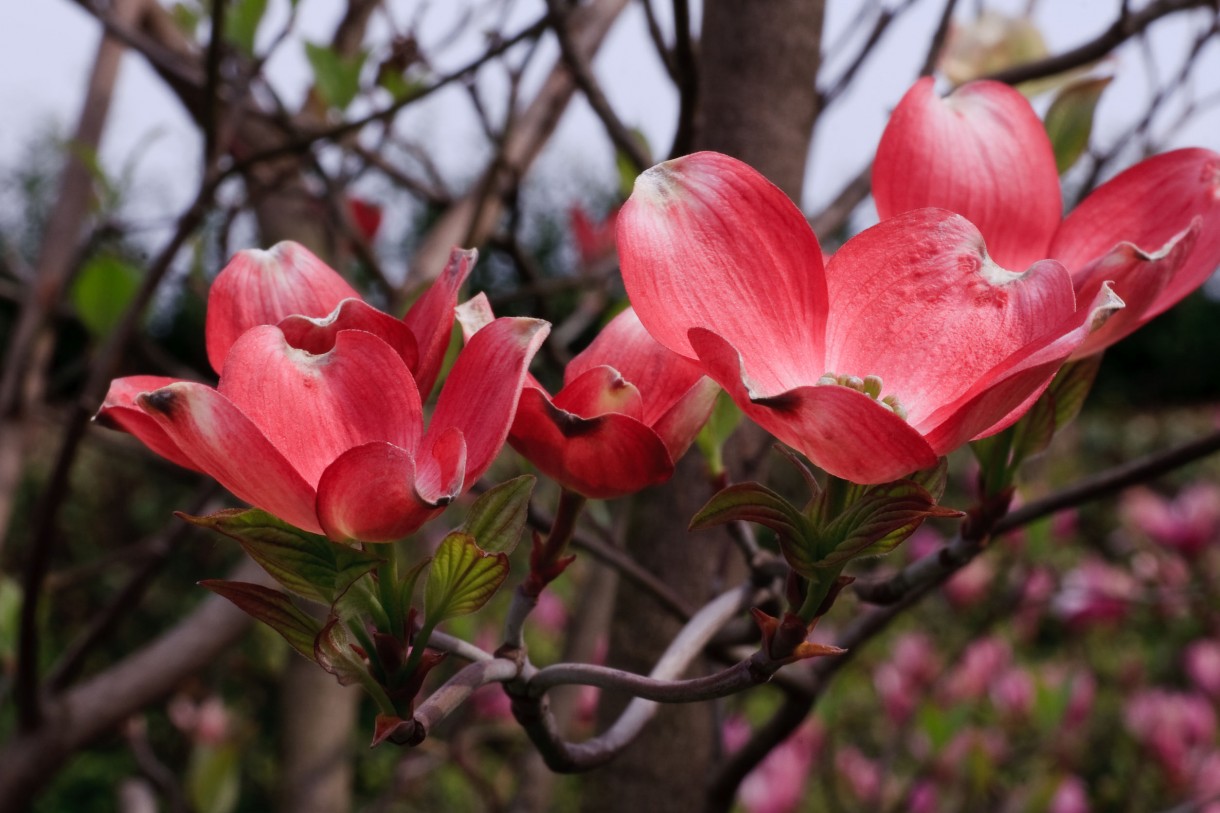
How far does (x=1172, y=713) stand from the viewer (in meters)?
1.75

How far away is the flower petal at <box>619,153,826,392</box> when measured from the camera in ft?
0.91

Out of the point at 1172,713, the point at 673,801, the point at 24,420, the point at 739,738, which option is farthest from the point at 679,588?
the point at 1172,713

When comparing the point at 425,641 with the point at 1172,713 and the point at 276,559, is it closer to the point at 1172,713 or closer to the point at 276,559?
the point at 276,559

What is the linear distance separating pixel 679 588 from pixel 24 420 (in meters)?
0.77

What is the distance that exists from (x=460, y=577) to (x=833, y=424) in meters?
0.11

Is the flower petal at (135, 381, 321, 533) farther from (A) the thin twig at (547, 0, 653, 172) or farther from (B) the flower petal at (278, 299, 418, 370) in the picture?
(A) the thin twig at (547, 0, 653, 172)

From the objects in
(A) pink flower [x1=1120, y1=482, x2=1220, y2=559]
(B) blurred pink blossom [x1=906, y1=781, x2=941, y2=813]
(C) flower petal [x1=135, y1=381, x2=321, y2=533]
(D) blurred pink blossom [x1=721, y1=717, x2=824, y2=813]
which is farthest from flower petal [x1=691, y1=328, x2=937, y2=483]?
(A) pink flower [x1=1120, y1=482, x2=1220, y2=559]

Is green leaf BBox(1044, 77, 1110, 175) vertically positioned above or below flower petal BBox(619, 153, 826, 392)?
below

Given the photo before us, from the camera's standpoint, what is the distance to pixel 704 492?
0.65 metres

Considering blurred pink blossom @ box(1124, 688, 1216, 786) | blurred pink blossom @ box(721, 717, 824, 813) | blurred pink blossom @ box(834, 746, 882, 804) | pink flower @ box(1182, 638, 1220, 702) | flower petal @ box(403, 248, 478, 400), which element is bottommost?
pink flower @ box(1182, 638, 1220, 702)

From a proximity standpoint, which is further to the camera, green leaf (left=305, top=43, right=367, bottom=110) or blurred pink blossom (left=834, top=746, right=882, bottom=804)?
blurred pink blossom (left=834, top=746, right=882, bottom=804)

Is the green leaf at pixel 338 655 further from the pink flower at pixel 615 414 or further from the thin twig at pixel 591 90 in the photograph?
the thin twig at pixel 591 90

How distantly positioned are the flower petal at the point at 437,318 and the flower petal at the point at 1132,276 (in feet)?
0.56

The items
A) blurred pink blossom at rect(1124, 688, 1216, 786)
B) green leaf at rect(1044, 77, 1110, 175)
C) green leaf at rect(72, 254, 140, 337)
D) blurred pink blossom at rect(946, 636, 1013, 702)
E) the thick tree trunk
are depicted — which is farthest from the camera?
blurred pink blossom at rect(946, 636, 1013, 702)
